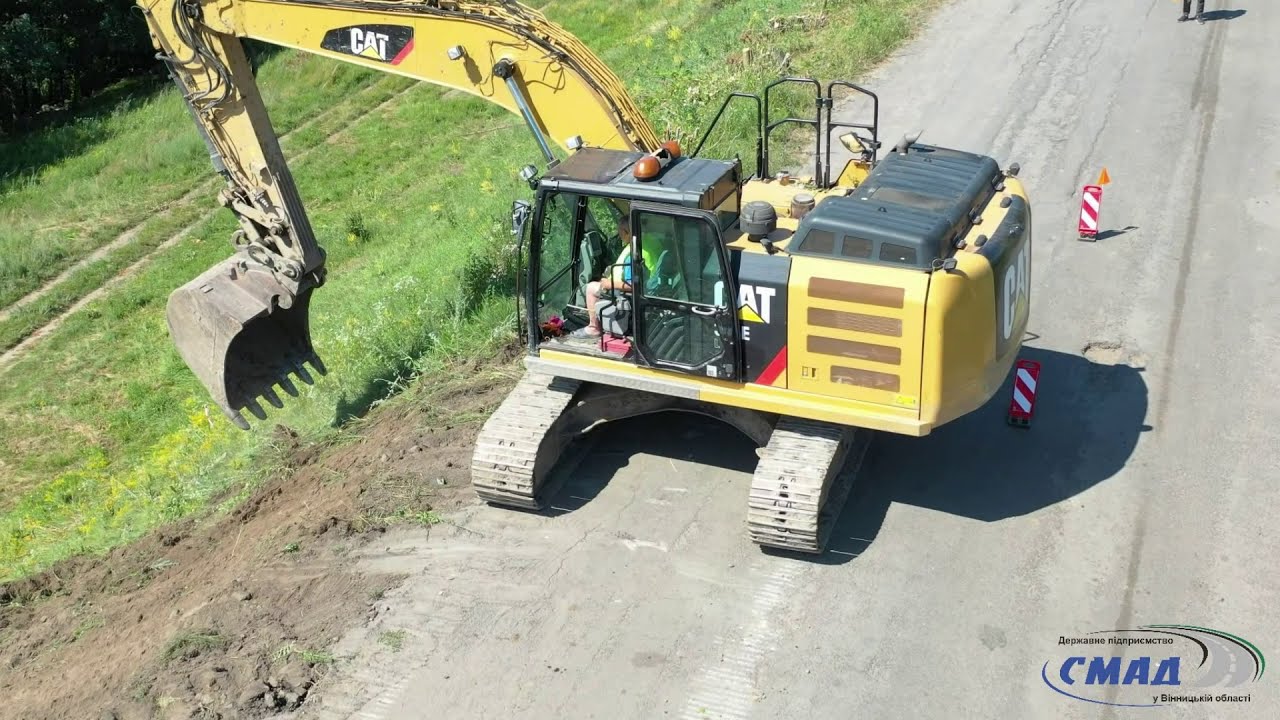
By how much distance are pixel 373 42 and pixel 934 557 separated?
269 inches

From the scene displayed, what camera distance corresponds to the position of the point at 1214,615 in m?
8.85

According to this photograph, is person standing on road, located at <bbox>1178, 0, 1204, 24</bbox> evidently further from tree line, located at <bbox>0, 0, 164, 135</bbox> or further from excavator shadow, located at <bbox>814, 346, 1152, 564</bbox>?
tree line, located at <bbox>0, 0, 164, 135</bbox>

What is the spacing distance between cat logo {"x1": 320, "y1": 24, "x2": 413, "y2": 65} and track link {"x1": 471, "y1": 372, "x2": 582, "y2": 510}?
3.37 meters

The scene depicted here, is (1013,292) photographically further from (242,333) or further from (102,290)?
(102,290)

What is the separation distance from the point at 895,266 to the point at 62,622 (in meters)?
7.59

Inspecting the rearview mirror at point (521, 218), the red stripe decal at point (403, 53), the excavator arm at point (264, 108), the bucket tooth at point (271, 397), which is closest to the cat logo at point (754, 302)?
the rearview mirror at point (521, 218)

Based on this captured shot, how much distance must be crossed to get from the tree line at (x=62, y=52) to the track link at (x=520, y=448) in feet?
79.5

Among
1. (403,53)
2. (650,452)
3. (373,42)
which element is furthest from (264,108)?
(650,452)

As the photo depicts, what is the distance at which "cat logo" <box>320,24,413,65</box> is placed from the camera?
11172 mm

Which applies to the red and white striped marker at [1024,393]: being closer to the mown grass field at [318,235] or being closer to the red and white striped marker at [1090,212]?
the red and white striped marker at [1090,212]

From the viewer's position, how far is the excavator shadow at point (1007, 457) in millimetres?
10188

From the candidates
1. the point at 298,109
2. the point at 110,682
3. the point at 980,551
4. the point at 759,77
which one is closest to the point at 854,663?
the point at 980,551

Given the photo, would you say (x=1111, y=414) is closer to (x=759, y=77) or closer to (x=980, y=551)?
(x=980, y=551)

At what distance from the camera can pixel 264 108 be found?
1143 cm
